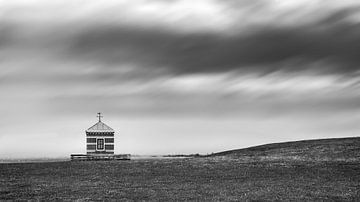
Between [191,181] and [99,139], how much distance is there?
4228 centimetres

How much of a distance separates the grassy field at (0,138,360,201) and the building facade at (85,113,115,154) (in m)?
21.4

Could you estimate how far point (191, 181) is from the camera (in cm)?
4181

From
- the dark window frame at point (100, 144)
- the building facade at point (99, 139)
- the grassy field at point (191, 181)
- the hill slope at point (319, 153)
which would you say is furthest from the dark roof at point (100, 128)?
the hill slope at point (319, 153)

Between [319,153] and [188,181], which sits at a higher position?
[319,153]

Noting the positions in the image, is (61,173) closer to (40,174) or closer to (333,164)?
(40,174)

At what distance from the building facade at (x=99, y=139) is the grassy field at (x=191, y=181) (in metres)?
21.4

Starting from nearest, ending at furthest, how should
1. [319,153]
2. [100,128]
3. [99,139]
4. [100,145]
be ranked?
[319,153]
[100,145]
[99,139]
[100,128]

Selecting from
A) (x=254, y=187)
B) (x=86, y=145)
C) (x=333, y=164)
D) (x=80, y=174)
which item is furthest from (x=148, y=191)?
(x=86, y=145)

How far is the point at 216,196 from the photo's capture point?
32.0 metres

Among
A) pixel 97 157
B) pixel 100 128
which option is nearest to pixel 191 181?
pixel 97 157

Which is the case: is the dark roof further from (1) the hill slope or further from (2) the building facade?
(1) the hill slope

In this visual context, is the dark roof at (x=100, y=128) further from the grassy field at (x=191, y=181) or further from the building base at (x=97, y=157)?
the grassy field at (x=191, y=181)

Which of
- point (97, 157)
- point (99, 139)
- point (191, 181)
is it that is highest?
point (99, 139)

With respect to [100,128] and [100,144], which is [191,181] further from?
[100,128]
